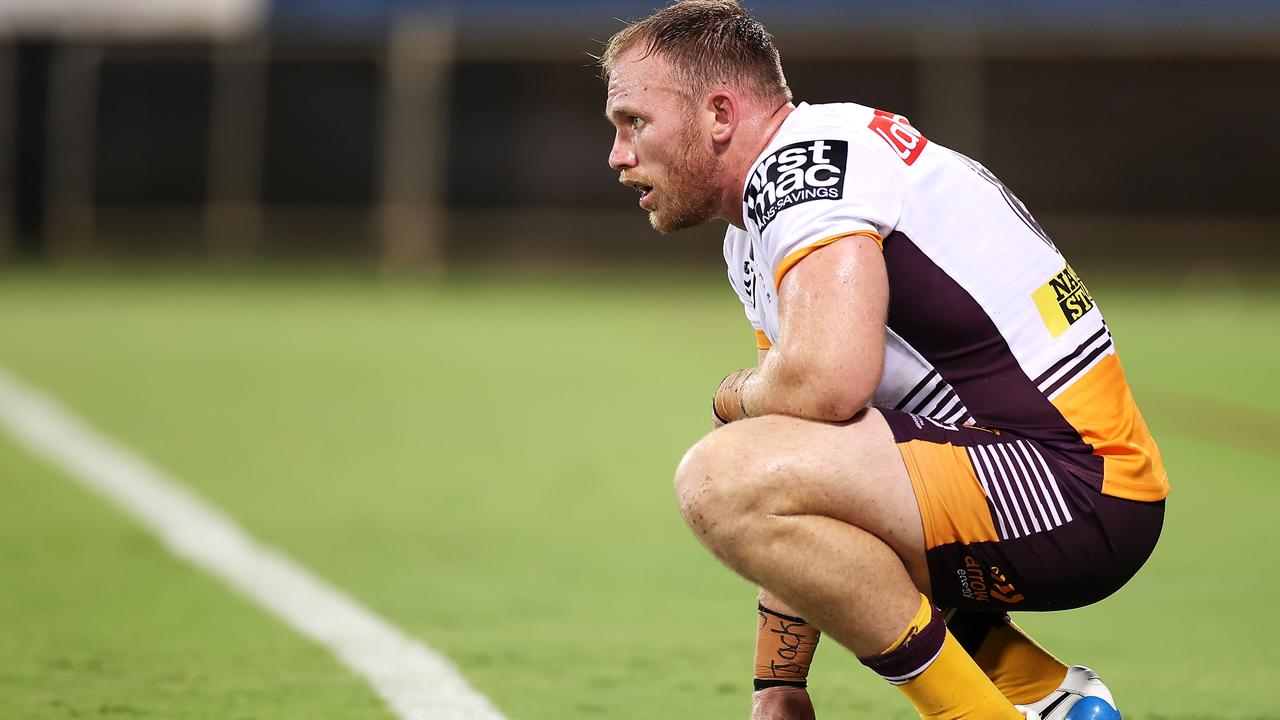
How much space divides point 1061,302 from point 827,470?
0.62 meters

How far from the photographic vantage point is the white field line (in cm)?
427

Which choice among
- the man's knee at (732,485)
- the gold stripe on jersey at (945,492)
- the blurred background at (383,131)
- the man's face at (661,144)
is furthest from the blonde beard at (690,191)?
the blurred background at (383,131)

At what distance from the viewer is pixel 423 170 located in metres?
21.3

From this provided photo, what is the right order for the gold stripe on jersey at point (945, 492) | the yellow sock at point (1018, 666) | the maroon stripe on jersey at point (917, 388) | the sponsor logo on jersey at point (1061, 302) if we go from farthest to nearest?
1. the yellow sock at point (1018, 666)
2. the maroon stripe on jersey at point (917, 388)
3. the sponsor logo on jersey at point (1061, 302)
4. the gold stripe on jersey at point (945, 492)

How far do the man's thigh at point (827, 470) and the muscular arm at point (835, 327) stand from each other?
6cm

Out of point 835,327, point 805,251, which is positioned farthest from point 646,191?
point 835,327

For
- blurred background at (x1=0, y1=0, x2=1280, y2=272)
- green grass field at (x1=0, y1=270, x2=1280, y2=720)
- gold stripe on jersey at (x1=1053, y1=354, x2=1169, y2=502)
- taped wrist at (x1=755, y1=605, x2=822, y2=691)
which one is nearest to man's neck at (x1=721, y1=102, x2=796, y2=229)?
gold stripe on jersey at (x1=1053, y1=354, x2=1169, y2=502)

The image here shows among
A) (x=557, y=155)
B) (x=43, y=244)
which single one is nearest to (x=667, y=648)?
(x=557, y=155)

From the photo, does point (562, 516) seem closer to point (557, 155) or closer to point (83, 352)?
point (83, 352)

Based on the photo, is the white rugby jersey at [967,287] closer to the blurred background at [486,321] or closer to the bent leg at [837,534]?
the bent leg at [837,534]

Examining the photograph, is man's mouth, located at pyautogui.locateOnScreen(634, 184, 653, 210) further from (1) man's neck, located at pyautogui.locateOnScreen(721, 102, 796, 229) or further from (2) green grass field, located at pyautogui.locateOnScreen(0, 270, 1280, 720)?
(2) green grass field, located at pyautogui.locateOnScreen(0, 270, 1280, 720)

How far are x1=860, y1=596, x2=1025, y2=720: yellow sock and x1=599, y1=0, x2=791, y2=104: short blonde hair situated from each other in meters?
1.11

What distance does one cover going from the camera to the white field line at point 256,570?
4270 mm

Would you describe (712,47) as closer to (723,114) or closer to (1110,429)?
(723,114)
